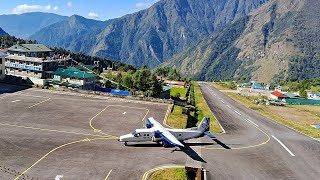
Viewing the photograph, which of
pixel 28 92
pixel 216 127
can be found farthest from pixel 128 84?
pixel 216 127

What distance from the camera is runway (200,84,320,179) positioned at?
4531cm

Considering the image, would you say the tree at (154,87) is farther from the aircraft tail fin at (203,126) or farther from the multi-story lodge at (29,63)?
the aircraft tail fin at (203,126)

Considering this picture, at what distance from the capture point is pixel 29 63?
103 metres

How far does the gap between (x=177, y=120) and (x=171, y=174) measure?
2825 cm

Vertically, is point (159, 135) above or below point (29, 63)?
below

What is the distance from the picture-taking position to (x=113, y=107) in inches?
3039

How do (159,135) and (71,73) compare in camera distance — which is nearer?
(159,135)

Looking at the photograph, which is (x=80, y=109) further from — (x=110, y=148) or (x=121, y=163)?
(x=121, y=163)

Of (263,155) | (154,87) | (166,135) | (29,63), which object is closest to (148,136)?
(166,135)

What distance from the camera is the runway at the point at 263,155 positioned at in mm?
45312

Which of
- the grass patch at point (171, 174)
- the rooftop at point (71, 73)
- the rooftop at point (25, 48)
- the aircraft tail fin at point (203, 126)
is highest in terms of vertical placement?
the rooftop at point (25, 48)

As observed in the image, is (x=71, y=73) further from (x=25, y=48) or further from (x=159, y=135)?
(x=159, y=135)

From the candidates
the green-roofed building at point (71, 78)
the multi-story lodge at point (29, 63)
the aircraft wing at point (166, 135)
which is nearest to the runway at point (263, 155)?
the aircraft wing at point (166, 135)

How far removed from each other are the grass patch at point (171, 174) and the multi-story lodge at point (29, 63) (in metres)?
68.4
